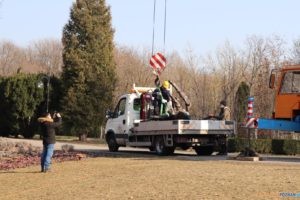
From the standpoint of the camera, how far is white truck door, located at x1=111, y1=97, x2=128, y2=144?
81.0 ft

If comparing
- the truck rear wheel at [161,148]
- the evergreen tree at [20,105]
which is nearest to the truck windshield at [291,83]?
the truck rear wheel at [161,148]

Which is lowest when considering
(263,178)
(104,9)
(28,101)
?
(263,178)

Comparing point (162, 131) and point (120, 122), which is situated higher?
point (120, 122)

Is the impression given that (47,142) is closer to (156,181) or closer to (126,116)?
(156,181)

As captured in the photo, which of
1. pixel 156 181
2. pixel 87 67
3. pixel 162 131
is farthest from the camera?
pixel 87 67

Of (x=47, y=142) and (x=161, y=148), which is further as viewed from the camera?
(x=161, y=148)

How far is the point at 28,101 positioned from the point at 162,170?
30.6 m

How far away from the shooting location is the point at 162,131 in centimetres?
2169

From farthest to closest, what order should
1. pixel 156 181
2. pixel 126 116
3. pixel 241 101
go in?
pixel 241 101, pixel 126 116, pixel 156 181

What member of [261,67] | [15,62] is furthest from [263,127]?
[15,62]

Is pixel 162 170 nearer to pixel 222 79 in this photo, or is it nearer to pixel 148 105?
pixel 148 105

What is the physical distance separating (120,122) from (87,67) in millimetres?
18163

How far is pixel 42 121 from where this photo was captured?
17.1m

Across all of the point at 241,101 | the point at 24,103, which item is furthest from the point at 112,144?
the point at 24,103
